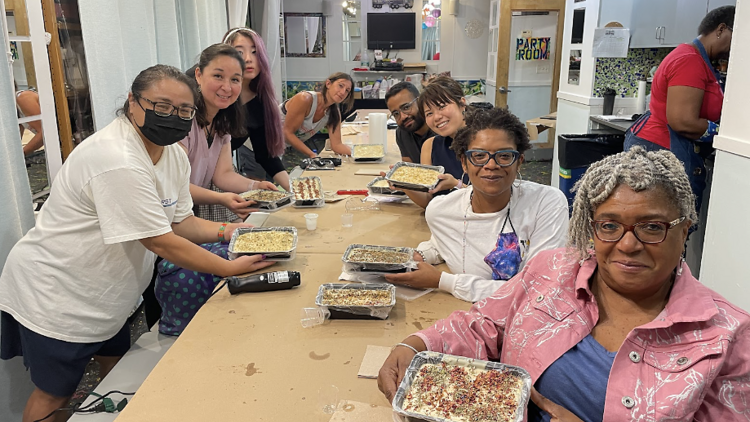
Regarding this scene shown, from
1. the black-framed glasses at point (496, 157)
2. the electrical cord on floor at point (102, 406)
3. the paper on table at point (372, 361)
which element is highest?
the black-framed glasses at point (496, 157)

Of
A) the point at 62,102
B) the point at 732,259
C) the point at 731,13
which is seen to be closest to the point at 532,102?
the point at 731,13

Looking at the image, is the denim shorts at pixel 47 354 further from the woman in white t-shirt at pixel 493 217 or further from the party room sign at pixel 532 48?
the party room sign at pixel 532 48

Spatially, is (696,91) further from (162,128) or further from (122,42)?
(122,42)

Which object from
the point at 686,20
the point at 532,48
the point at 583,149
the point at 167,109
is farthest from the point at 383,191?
the point at 532,48

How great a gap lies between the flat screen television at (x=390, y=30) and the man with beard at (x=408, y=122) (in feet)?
20.0

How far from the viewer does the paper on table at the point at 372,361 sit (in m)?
1.35

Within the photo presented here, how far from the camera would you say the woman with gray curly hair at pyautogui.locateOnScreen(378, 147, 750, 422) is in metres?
1.00

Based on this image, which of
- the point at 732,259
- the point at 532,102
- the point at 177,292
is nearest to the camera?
the point at 177,292

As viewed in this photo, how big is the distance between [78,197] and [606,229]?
159 cm

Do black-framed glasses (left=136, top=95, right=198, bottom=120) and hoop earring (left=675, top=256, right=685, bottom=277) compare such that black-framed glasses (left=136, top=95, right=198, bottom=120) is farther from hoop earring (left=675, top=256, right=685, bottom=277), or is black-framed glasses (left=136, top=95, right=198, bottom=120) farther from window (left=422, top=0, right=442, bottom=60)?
window (left=422, top=0, right=442, bottom=60)

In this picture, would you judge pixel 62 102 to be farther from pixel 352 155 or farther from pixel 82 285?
pixel 352 155

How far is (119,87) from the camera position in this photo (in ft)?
10.1

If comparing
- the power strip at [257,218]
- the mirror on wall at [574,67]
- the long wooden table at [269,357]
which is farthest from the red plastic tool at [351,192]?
the mirror on wall at [574,67]

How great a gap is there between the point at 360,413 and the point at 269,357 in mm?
344
